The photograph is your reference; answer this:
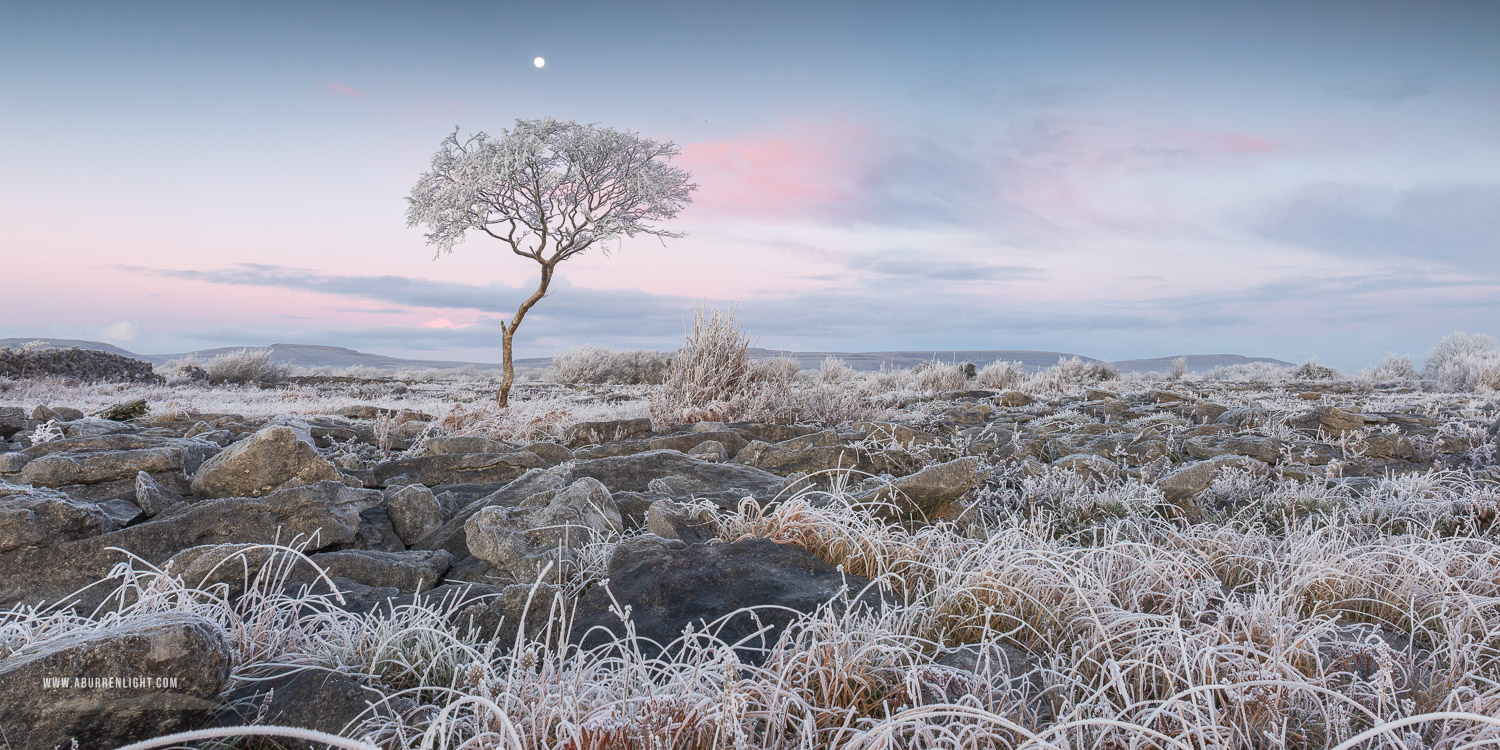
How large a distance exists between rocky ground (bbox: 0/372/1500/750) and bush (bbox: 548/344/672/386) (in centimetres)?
1649

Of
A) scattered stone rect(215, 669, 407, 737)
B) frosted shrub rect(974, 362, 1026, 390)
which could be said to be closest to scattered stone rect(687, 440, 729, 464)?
scattered stone rect(215, 669, 407, 737)

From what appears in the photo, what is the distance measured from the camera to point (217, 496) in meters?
3.63

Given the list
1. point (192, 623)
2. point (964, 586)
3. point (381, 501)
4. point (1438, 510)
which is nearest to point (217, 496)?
point (381, 501)

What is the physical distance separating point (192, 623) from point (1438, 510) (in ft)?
18.4

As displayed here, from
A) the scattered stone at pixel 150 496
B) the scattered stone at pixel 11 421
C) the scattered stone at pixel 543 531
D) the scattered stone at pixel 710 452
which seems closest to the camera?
the scattered stone at pixel 543 531

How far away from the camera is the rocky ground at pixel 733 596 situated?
167 centimetres

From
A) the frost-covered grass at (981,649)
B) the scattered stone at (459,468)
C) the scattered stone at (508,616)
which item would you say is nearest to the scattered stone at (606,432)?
the scattered stone at (459,468)

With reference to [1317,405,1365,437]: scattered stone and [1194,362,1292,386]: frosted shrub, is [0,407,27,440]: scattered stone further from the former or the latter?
[1194,362,1292,386]: frosted shrub

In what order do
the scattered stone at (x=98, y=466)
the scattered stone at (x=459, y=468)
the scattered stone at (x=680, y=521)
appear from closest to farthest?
the scattered stone at (x=680, y=521) < the scattered stone at (x=98, y=466) < the scattered stone at (x=459, y=468)

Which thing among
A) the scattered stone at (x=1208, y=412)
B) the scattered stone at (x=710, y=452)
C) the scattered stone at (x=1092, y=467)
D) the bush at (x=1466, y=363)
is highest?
the bush at (x=1466, y=363)

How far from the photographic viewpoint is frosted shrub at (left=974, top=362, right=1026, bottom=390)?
50.1ft

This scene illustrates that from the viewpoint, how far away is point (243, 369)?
19234 millimetres

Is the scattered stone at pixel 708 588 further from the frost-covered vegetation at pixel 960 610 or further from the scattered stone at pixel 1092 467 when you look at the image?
the scattered stone at pixel 1092 467

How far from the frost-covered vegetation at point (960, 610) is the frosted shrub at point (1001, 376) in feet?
28.9
